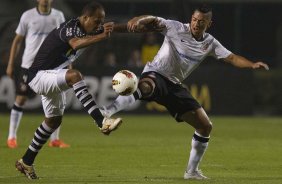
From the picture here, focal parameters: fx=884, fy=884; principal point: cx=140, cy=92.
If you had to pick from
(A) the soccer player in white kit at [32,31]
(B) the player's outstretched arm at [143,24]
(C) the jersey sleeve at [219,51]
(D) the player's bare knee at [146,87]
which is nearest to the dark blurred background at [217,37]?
(A) the soccer player in white kit at [32,31]

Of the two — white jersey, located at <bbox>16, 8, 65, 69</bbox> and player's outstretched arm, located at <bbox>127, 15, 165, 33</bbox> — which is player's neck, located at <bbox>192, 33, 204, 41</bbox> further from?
white jersey, located at <bbox>16, 8, 65, 69</bbox>

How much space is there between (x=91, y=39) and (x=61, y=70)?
609mm

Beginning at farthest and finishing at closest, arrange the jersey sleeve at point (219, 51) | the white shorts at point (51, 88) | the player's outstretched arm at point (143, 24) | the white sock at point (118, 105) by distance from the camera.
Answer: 1. the jersey sleeve at point (219, 51)
2. the white shorts at point (51, 88)
3. the player's outstretched arm at point (143, 24)
4. the white sock at point (118, 105)

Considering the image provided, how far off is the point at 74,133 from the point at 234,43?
929 cm

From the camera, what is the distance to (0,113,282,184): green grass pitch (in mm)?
11000

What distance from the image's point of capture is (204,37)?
36.2ft

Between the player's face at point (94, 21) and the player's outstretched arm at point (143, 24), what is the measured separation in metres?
0.37

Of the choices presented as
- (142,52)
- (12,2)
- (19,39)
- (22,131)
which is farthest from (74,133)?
(12,2)

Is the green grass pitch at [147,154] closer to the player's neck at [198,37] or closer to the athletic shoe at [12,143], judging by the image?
the athletic shoe at [12,143]

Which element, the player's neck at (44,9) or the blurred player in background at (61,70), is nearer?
the blurred player in background at (61,70)

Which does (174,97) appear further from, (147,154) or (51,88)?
(147,154)

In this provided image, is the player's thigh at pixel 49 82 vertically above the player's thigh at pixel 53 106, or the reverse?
the player's thigh at pixel 49 82

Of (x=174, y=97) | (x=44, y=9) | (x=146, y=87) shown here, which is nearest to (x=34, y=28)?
(x=44, y=9)

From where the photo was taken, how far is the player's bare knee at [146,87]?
10286 mm
